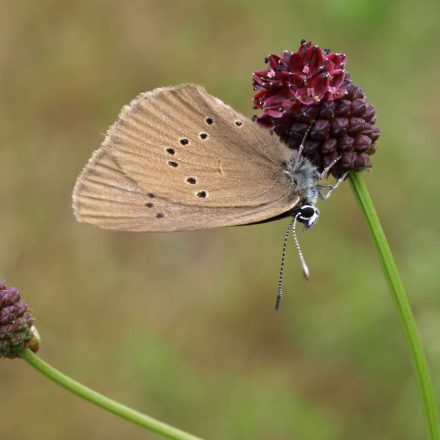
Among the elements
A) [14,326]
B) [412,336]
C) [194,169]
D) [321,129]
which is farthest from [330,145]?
[14,326]

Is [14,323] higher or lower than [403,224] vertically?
lower

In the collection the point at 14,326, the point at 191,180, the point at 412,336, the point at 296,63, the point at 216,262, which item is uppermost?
the point at 216,262

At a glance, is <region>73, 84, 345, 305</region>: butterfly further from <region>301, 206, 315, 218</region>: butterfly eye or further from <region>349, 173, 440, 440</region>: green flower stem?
<region>349, 173, 440, 440</region>: green flower stem

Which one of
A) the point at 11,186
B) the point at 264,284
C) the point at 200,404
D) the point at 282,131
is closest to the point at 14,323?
the point at 282,131

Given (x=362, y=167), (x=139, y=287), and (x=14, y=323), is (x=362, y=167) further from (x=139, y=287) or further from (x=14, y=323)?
(x=139, y=287)

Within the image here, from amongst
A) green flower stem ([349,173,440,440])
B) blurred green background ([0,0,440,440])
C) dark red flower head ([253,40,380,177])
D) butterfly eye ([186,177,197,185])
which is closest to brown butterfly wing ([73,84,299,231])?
butterfly eye ([186,177,197,185])

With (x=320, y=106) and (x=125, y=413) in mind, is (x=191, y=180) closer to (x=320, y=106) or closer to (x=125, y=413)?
(x=320, y=106)
